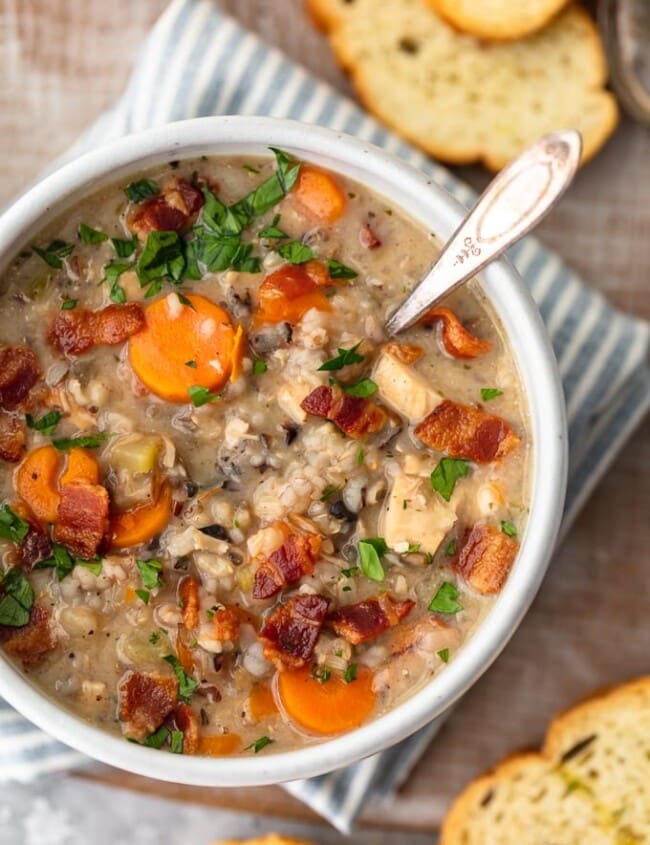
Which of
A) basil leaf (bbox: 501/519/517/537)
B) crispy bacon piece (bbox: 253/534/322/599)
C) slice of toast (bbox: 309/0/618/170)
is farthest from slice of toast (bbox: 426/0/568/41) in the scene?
crispy bacon piece (bbox: 253/534/322/599)

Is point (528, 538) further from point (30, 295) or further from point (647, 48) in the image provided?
point (647, 48)

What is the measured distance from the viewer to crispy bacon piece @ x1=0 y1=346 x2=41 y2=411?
251 cm

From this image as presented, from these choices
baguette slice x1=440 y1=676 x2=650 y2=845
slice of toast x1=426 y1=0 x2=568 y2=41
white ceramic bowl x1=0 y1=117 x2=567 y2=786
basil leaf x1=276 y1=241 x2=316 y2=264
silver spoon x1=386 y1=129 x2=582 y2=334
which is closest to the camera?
silver spoon x1=386 y1=129 x2=582 y2=334

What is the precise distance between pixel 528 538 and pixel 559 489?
0.12m

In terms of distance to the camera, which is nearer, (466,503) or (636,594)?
(466,503)

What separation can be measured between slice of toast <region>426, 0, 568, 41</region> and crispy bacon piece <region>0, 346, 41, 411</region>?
1867 millimetres

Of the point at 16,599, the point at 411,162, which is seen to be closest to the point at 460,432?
the point at 16,599

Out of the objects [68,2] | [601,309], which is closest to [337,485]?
[601,309]

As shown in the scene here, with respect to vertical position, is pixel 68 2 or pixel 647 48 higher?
pixel 647 48

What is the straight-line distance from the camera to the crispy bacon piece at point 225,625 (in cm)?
248

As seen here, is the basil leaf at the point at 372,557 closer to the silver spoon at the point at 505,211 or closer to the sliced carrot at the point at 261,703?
the sliced carrot at the point at 261,703

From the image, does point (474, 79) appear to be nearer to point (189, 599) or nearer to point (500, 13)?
point (500, 13)

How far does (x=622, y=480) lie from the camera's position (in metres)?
3.68

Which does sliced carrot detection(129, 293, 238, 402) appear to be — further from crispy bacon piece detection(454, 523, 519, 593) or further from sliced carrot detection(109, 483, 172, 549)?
crispy bacon piece detection(454, 523, 519, 593)
